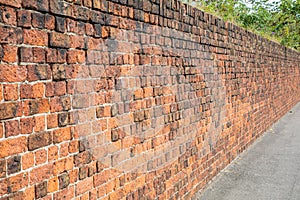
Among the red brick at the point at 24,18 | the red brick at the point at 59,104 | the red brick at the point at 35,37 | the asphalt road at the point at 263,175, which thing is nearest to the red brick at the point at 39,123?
the red brick at the point at 59,104

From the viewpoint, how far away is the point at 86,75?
289 centimetres

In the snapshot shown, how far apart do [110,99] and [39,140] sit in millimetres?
909

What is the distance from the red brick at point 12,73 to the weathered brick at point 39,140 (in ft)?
1.17

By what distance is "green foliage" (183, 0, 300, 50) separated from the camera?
11.6 metres

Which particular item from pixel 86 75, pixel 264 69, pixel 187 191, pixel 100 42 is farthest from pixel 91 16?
pixel 264 69

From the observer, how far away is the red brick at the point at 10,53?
7.11ft

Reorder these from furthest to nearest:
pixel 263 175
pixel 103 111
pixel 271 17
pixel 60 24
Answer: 1. pixel 271 17
2. pixel 263 175
3. pixel 103 111
4. pixel 60 24

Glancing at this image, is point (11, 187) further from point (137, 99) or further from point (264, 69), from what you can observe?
→ point (264, 69)

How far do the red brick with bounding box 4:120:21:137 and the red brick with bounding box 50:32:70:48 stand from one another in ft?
1.88

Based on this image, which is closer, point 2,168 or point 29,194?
point 2,168

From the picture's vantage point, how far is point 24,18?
7.52 ft

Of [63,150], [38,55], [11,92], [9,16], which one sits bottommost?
[63,150]

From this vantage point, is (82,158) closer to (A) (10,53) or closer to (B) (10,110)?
(B) (10,110)

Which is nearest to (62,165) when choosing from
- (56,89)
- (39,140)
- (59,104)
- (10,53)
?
(39,140)
